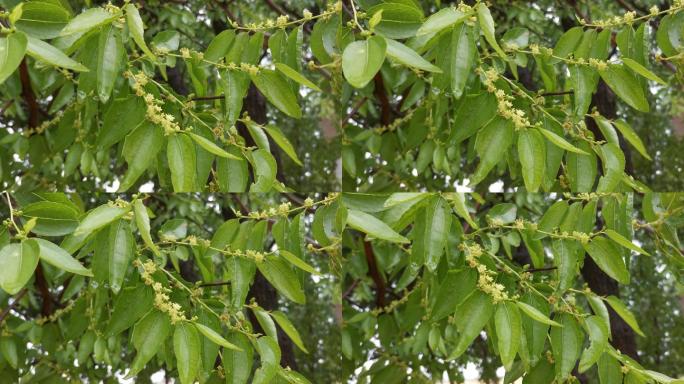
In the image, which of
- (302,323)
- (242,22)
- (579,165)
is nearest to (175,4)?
(242,22)

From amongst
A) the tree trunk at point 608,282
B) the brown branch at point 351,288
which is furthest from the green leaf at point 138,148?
the tree trunk at point 608,282

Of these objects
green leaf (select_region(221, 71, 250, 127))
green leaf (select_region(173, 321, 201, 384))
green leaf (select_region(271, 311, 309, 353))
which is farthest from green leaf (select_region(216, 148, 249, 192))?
green leaf (select_region(173, 321, 201, 384))

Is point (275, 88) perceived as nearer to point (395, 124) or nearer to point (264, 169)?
point (264, 169)

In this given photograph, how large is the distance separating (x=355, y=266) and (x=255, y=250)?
27 cm

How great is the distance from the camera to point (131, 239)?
45.7 inches

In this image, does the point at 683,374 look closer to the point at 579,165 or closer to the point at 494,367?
the point at 494,367

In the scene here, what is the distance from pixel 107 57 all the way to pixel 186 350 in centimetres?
38

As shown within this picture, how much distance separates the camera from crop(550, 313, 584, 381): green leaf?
1.30m

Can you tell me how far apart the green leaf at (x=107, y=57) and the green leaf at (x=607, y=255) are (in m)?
0.70

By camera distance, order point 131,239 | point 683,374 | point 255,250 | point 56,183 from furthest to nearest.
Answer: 1. point 683,374
2. point 56,183
3. point 255,250
4. point 131,239

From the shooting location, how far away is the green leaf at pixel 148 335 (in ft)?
3.74

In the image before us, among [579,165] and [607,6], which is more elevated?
[607,6]

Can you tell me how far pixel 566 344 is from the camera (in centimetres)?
131

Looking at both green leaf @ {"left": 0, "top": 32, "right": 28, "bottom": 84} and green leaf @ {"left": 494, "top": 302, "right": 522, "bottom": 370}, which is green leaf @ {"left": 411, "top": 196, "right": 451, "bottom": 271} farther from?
green leaf @ {"left": 0, "top": 32, "right": 28, "bottom": 84}
